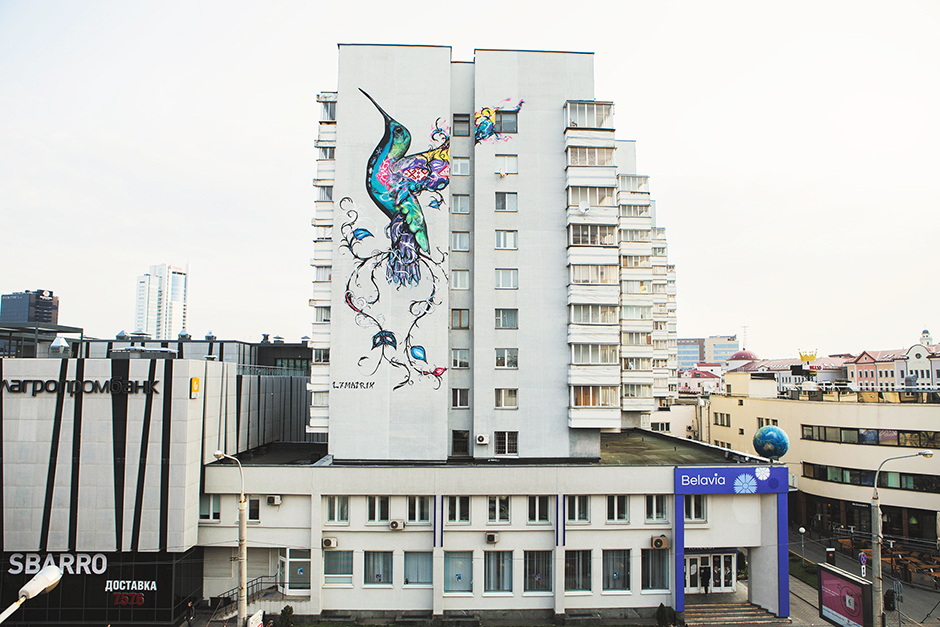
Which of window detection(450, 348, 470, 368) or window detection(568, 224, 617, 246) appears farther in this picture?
window detection(450, 348, 470, 368)

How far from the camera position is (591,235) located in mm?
32750

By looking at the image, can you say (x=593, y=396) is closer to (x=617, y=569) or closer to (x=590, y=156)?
(x=617, y=569)

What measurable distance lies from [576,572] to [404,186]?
2412 centimetres

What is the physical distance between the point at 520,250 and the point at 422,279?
6304mm

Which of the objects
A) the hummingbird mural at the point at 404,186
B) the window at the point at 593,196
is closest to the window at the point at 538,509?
the hummingbird mural at the point at 404,186

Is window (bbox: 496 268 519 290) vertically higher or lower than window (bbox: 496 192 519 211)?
lower

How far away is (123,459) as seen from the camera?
87.2 feet

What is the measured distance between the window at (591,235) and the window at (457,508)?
16.4 metres

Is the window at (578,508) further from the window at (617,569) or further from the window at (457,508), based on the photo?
the window at (457,508)

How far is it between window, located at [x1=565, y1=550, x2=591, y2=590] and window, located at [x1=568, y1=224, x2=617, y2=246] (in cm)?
1785

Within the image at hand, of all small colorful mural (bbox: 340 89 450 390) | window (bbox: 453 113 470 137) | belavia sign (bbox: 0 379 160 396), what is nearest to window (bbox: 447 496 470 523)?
small colorful mural (bbox: 340 89 450 390)

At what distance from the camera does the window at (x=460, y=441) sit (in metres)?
32.8

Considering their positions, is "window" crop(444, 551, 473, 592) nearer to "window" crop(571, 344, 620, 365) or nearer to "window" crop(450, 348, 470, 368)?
"window" crop(450, 348, 470, 368)

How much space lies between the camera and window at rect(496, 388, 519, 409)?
3219 cm
